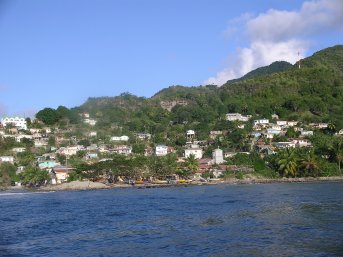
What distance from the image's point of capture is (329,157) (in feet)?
230

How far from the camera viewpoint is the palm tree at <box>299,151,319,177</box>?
214 feet

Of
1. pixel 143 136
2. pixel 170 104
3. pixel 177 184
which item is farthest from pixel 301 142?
pixel 170 104

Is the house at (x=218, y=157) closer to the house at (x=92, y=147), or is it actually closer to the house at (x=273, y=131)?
the house at (x=273, y=131)

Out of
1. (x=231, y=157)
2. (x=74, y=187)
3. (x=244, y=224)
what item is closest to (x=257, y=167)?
(x=231, y=157)

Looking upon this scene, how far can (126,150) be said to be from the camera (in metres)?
85.3

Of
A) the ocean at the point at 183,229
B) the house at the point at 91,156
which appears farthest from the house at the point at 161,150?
the ocean at the point at 183,229

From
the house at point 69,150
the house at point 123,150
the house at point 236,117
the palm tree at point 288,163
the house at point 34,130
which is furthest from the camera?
the house at point 34,130

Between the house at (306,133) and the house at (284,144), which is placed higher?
the house at (306,133)

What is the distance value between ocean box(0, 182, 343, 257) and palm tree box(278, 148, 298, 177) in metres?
28.7

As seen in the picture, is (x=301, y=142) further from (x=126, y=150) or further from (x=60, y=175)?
(x=60, y=175)

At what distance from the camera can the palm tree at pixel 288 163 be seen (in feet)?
214

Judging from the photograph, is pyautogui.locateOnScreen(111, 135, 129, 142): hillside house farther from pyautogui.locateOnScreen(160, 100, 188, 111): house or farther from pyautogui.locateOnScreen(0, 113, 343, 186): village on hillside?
pyautogui.locateOnScreen(160, 100, 188, 111): house

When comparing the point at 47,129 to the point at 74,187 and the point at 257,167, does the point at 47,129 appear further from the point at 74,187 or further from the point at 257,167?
the point at 257,167

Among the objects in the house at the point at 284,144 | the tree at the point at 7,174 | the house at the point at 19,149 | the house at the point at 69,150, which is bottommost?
the tree at the point at 7,174
